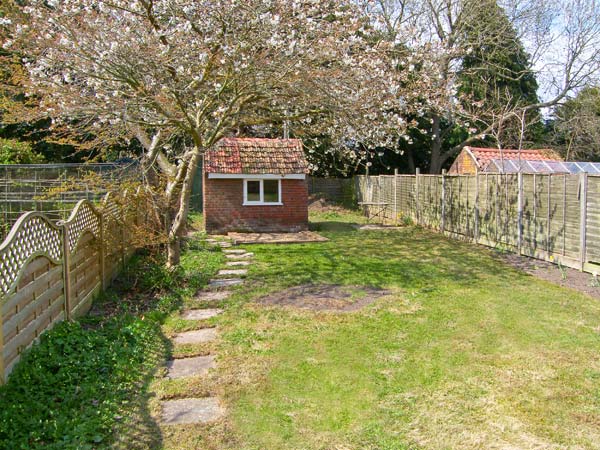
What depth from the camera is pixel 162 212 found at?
886cm

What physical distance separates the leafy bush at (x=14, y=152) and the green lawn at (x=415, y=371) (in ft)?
45.6

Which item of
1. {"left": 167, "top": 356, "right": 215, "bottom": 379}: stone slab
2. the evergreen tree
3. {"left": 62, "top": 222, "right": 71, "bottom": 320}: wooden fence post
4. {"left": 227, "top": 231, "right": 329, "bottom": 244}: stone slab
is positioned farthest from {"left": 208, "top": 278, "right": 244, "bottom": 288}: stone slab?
the evergreen tree

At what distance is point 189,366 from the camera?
16.1ft

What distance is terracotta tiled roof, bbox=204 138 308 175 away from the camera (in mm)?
15898

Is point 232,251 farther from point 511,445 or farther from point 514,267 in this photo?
point 511,445

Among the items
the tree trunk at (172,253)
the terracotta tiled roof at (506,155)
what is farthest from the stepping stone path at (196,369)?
the terracotta tiled roof at (506,155)

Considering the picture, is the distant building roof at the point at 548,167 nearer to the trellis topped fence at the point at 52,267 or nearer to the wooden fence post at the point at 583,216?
the wooden fence post at the point at 583,216

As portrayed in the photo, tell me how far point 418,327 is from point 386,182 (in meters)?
15.4

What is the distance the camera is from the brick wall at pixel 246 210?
52.5 feet

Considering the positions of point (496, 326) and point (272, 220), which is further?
point (272, 220)

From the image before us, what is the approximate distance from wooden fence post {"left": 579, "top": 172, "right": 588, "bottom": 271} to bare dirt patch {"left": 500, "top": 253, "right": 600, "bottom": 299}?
375 mm

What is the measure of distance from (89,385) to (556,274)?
26.7 feet

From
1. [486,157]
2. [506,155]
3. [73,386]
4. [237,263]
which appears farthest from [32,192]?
[506,155]

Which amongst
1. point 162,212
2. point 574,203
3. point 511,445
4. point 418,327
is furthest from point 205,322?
point 574,203
